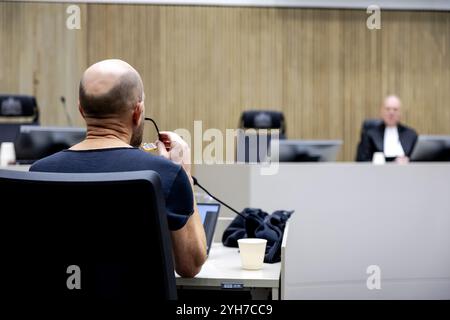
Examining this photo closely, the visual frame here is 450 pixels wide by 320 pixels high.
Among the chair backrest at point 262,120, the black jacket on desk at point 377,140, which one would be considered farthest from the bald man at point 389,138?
the chair backrest at point 262,120

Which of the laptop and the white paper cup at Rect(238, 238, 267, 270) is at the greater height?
the laptop

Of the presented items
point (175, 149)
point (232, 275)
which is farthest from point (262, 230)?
point (175, 149)

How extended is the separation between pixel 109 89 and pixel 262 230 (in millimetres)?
895

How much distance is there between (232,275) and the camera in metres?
1.83

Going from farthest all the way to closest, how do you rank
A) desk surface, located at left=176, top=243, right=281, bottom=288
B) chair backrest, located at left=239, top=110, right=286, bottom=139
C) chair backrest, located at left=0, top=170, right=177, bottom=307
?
1. chair backrest, located at left=239, top=110, right=286, bottom=139
2. desk surface, located at left=176, top=243, right=281, bottom=288
3. chair backrest, located at left=0, top=170, right=177, bottom=307

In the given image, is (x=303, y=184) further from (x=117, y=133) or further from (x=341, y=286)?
(x=117, y=133)

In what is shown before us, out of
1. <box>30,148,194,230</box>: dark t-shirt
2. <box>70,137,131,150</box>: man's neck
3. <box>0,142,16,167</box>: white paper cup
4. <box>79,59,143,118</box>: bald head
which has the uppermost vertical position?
<box>79,59,143,118</box>: bald head

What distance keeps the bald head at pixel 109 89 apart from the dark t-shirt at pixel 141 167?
0.14m

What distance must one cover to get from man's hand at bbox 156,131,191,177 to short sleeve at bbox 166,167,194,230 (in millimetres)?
262

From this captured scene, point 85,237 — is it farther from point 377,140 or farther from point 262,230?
point 377,140

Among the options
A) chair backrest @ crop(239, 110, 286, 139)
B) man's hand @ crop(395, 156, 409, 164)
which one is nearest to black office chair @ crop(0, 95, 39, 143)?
chair backrest @ crop(239, 110, 286, 139)

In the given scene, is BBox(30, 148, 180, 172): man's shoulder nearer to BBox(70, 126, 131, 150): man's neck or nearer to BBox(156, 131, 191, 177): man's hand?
BBox(70, 126, 131, 150): man's neck

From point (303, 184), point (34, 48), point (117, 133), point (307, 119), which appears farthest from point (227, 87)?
point (117, 133)

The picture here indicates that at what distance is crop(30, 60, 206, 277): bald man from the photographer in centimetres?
151
